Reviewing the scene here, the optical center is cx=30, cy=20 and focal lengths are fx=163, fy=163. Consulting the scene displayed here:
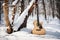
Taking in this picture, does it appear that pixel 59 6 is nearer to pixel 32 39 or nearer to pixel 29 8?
pixel 29 8

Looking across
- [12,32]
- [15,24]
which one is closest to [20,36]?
[12,32]

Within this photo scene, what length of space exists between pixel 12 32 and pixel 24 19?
1.76m

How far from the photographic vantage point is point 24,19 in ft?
43.7

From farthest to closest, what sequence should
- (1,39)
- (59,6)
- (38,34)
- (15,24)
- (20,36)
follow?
(59,6) < (15,24) < (38,34) < (20,36) < (1,39)

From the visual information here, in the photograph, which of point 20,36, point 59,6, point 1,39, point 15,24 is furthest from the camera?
point 59,6

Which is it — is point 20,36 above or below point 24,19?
below

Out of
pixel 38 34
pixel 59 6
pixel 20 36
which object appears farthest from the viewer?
pixel 59 6

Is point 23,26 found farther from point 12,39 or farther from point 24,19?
point 12,39

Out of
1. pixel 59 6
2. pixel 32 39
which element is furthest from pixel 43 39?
pixel 59 6

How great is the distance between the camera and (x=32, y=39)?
10000mm

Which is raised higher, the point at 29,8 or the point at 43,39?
the point at 29,8

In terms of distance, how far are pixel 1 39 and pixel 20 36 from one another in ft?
4.36

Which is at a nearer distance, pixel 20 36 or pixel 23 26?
pixel 20 36

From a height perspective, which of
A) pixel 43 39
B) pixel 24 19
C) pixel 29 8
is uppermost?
pixel 29 8
